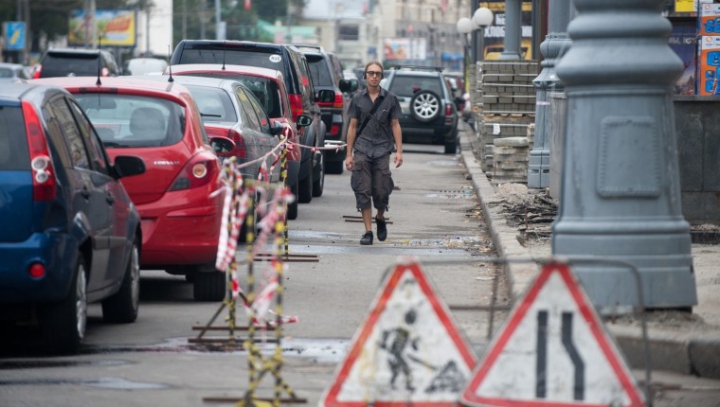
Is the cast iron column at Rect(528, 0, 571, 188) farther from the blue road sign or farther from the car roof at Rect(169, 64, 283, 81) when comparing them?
the blue road sign

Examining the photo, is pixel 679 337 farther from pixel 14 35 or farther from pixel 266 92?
pixel 14 35

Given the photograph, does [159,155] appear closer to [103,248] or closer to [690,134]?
[103,248]

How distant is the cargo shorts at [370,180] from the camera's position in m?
15.3

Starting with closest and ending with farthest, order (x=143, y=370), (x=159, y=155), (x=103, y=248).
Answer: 1. (x=143, y=370)
2. (x=103, y=248)
3. (x=159, y=155)

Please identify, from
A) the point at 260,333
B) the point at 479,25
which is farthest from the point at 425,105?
the point at 260,333

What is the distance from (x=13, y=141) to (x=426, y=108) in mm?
28188

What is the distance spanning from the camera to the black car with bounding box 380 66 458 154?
3619cm

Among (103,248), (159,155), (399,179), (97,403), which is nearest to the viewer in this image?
(97,403)

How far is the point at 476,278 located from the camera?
1240 cm

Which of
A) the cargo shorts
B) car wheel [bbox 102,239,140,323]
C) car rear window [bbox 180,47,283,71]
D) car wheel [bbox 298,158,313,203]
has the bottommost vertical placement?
car wheel [bbox 298,158,313,203]

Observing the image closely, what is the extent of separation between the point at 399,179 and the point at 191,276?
15.8 m

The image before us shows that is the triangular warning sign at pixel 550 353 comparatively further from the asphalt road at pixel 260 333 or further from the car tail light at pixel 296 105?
the car tail light at pixel 296 105

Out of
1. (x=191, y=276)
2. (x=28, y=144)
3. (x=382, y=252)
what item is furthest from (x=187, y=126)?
(x=382, y=252)

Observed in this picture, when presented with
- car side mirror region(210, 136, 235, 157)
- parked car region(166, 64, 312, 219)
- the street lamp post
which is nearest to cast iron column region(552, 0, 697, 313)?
car side mirror region(210, 136, 235, 157)
